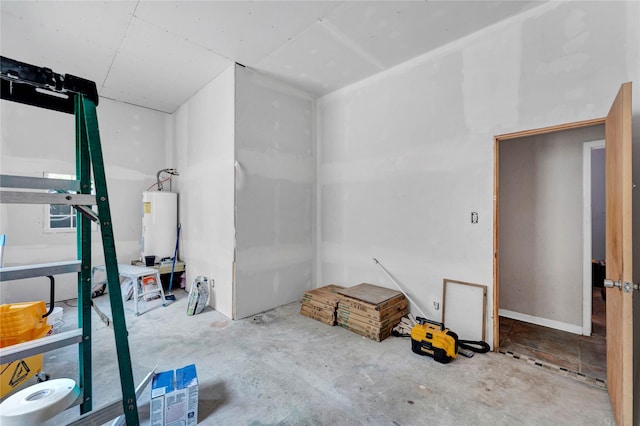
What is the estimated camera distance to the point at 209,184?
4191 millimetres

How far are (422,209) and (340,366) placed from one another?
1999 mm

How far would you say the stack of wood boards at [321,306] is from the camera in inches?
139

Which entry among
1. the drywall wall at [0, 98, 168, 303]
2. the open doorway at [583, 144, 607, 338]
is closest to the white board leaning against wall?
the open doorway at [583, 144, 607, 338]

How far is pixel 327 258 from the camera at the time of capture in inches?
179

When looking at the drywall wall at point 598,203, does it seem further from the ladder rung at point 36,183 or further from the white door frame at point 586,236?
the ladder rung at point 36,183

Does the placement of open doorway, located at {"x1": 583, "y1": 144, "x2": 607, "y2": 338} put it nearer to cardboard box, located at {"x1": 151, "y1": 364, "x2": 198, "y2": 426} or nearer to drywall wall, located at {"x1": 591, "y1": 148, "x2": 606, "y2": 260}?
drywall wall, located at {"x1": 591, "y1": 148, "x2": 606, "y2": 260}

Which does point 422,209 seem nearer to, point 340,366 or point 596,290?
point 340,366

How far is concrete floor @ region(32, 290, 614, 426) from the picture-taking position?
199cm

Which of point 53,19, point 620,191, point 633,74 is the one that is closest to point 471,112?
point 633,74

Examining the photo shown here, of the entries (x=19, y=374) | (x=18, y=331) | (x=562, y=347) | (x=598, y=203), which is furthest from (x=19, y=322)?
(x=598, y=203)

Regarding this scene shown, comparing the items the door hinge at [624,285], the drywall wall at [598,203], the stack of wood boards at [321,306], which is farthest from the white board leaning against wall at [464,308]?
the drywall wall at [598,203]

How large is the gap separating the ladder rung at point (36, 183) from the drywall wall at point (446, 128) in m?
3.21

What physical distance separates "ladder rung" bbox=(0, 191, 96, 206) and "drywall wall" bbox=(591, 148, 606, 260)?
6.87 metres

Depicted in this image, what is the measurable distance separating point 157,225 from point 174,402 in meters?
3.58
